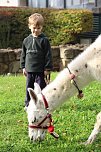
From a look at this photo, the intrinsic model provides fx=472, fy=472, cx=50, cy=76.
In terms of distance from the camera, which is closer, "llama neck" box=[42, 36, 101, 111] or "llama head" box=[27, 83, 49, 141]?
"llama head" box=[27, 83, 49, 141]

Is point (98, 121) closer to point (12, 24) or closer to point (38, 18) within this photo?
point (38, 18)

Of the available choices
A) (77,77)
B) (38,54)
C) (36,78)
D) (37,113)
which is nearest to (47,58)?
(38,54)

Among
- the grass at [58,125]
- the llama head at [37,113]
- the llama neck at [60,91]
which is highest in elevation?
the llama neck at [60,91]

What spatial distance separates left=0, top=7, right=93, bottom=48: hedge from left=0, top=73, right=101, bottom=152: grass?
656 centimetres

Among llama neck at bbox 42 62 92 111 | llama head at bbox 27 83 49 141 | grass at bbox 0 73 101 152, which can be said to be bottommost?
grass at bbox 0 73 101 152

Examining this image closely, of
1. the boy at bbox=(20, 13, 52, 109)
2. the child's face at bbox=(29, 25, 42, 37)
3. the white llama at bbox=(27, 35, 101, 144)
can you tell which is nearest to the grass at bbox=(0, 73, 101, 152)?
the white llama at bbox=(27, 35, 101, 144)

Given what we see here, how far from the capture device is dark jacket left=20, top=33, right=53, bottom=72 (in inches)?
272

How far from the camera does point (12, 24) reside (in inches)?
627

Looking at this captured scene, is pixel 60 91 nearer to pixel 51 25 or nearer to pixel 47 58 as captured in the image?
pixel 47 58

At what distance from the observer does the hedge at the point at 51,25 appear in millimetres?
15723

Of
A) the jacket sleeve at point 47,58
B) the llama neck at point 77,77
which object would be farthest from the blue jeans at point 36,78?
the llama neck at point 77,77

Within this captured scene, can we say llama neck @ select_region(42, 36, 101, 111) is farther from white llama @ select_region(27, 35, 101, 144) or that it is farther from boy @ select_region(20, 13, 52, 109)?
boy @ select_region(20, 13, 52, 109)

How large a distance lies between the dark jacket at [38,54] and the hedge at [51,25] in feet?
28.5

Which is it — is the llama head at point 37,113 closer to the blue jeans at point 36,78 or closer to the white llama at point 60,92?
the white llama at point 60,92
